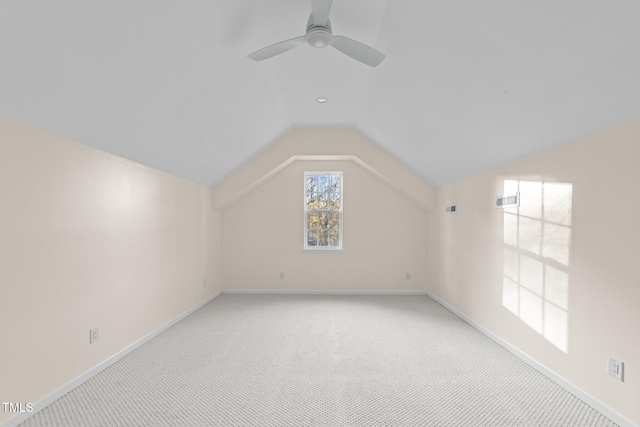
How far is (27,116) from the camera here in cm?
193

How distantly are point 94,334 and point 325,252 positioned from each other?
355cm

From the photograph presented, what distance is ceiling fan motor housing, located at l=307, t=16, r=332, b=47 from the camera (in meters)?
1.96

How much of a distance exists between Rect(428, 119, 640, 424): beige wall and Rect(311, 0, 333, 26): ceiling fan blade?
1.82m

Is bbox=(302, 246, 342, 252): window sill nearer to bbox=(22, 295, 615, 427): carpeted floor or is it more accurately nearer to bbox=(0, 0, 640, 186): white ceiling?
bbox=(22, 295, 615, 427): carpeted floor

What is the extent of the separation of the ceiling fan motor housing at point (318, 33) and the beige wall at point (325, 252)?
139 inches

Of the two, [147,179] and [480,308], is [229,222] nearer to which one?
[147,179]

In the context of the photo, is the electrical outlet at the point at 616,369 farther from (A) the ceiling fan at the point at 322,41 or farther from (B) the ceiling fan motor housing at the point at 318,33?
(B) the ceiling fan motor housing at the point at 318,33

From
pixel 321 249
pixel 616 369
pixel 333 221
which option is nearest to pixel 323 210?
pixel 333 221

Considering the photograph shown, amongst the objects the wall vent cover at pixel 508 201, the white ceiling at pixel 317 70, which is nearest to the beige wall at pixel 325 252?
the white ceiling at pixel 317 70

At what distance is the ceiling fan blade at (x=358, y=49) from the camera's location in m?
2.07

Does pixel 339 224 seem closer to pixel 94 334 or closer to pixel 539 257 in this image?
pixel 539 257

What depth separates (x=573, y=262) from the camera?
7.63ft

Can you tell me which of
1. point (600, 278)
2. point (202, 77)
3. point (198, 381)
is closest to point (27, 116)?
point (202, 77)

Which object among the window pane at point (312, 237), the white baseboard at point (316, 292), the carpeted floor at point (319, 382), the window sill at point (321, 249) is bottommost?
the white baseboard at point (316, 292)
